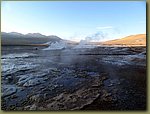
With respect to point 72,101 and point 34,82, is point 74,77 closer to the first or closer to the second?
point 72,101

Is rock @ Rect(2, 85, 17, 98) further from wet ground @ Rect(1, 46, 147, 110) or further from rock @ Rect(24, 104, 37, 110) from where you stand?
rock @ Rect(24, 104, 37, 110)

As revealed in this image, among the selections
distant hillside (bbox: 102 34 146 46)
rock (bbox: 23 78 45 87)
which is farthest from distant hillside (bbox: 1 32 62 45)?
distant hillside (bbox: 102 34 146 46)

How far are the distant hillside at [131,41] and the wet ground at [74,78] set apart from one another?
47 mm

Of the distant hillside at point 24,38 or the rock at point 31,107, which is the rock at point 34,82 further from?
the distant hillside at point 24,38

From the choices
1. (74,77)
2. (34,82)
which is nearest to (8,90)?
(34,82)

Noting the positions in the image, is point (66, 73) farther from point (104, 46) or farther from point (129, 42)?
point (129, 42)

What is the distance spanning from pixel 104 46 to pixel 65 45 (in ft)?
1.05

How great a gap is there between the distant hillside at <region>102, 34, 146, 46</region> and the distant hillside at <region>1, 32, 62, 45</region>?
1.49 ft

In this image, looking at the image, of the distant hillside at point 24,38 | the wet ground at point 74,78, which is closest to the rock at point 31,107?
the wet ground at point 74,78

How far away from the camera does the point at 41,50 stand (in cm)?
205

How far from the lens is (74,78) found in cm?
201

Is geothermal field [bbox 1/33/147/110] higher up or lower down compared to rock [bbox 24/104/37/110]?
higher up

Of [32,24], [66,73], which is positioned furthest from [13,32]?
[66,73]

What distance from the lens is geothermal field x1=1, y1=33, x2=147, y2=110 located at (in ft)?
6.32
